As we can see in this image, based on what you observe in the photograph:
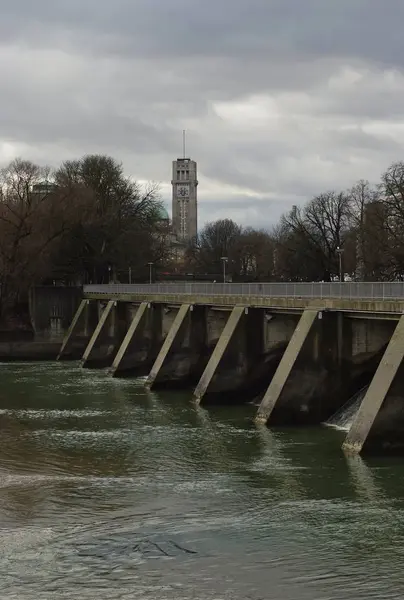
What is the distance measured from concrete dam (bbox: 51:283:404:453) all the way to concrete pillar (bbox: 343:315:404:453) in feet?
0.11

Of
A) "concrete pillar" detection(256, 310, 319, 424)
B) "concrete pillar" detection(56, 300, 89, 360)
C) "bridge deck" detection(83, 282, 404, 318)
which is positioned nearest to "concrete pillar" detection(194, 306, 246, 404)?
"bridge deck" detection(83, 282, 404, 318)

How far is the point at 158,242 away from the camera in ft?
297

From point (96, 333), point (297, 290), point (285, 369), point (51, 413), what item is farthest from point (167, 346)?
point (96, 333)

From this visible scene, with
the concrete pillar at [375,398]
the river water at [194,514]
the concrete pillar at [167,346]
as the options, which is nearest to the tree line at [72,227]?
the concrete pillar at [167,346]

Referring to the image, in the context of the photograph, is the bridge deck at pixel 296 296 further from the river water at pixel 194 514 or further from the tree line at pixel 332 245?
the tree line at pixel 332 245

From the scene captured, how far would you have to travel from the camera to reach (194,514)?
56.5ft

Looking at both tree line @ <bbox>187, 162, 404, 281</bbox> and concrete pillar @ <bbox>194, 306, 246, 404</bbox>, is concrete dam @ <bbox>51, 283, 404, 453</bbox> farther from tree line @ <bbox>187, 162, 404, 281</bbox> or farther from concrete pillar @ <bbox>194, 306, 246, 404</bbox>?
tree line @ <bbox>187, 162, 404, 281</bbox>

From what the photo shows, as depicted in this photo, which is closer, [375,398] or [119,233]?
[375,398]

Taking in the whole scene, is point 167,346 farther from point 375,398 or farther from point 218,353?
point 375,398

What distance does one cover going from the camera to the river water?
43.9 ft

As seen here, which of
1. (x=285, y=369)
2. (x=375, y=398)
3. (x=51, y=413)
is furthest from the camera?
(x=51, y=413)

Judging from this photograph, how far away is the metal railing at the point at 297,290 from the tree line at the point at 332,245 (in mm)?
14654

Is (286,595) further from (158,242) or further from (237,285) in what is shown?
(158,242)

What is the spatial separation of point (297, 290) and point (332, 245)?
47.1 metres
